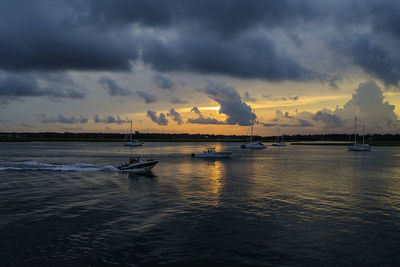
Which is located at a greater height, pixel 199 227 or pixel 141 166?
pixel 141 166

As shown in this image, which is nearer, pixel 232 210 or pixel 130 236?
pixel 130 236

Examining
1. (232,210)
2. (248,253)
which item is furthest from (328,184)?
(248,253)

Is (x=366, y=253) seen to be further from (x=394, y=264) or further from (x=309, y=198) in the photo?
(x=309, y=198)

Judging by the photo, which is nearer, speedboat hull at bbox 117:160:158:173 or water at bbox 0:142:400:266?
water at bbox 0:142:400:266

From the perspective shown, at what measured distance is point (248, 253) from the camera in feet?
46.9

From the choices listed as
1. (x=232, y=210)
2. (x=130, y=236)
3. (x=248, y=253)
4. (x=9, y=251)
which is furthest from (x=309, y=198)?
(x=9, y=251)

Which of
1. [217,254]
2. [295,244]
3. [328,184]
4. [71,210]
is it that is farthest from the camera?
[328,184]

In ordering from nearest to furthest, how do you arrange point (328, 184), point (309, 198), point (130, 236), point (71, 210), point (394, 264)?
point (394, 264) < point (130, 236) < point (71, 210) < point (309, 198) < point (328, 184)

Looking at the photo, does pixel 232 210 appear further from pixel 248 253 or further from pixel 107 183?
pixel 107 183

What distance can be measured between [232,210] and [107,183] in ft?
67.5

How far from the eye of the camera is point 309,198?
2806 centimetres

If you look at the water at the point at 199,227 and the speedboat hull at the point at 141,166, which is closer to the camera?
the water at the point at 199,227

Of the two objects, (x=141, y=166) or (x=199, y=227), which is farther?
(x=141, y=166)

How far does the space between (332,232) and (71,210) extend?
18121 mm
